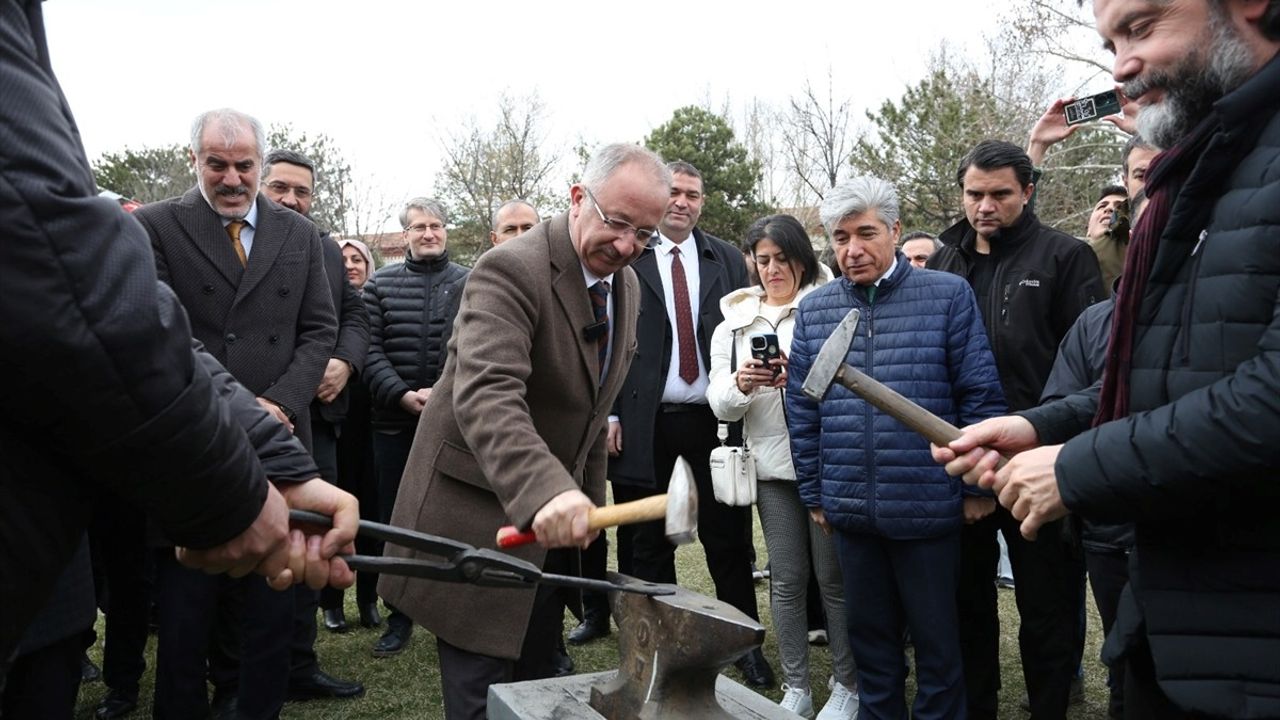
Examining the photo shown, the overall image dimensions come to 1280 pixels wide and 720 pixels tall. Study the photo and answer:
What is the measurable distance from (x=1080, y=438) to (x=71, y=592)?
112 inches

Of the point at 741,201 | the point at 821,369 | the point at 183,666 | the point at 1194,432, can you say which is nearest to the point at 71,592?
the point at 183,666

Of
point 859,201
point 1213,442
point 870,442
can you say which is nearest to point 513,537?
point 1213,442

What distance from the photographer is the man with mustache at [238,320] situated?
3.79 metres

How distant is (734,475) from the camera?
470cm

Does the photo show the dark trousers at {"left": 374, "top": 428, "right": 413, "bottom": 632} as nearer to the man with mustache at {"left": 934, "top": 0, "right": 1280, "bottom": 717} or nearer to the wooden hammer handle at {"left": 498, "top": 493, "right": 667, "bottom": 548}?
the wooden hammer handle at {"left": 498, "top": 493, "right": 667, "bottom": 548}

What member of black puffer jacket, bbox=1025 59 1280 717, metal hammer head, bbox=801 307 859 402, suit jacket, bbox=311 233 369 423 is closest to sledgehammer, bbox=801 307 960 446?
metal hammer head, bbox=801 307 859 402

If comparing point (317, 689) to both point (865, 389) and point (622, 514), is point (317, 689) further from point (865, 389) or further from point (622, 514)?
point (865, 389)

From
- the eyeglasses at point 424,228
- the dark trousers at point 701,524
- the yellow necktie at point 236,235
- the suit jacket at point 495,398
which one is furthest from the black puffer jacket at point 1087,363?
the eyeglasses at point 424,228

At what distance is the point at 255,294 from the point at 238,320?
14 cm

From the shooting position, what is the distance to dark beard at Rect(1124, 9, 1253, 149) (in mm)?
1912

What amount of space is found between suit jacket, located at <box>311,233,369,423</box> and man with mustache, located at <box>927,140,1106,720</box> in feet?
10.5

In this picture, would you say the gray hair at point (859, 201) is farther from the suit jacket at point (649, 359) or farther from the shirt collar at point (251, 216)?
the shirt collar at point (251, 216)

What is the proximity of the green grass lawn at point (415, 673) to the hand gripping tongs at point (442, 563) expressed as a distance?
2.65 meters

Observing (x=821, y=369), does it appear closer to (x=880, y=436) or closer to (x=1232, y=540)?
(x=1232, y=540)
